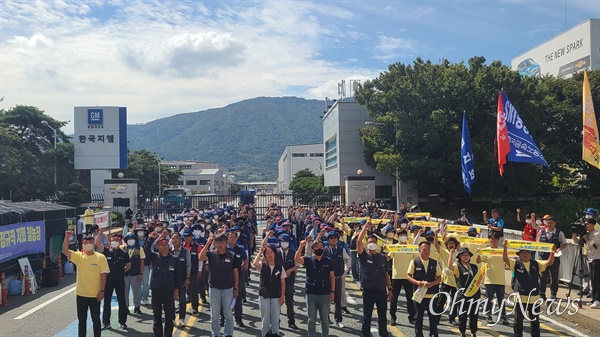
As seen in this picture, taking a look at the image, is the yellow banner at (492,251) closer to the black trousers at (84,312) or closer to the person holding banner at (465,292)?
the person holding banner at (465,292)

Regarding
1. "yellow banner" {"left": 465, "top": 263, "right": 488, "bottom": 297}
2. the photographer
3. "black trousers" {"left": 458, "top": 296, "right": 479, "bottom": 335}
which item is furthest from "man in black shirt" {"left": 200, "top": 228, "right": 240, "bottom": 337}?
the photographer

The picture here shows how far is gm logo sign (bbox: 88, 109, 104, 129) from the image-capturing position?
53688 mm

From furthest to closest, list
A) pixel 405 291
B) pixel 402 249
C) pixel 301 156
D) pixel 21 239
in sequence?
pixel 301 156 < pixel 21 239 < pixel 405 291 < pixel 402 249

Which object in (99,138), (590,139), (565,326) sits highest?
(99,138)

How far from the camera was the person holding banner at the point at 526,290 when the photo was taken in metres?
9.34

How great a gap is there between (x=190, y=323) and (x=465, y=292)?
5345 millimetres

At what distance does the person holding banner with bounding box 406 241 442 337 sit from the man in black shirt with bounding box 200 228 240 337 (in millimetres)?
3078

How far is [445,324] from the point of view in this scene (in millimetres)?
11102

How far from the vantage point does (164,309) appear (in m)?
9.59

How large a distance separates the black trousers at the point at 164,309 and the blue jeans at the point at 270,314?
1.56 metres

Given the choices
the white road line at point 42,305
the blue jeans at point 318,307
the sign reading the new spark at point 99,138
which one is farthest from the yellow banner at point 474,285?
the sign reading the new spark at point 99,138

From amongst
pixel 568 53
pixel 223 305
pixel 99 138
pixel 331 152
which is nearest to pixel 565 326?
pixel 223 305

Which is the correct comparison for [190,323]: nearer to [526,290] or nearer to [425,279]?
[425,279]

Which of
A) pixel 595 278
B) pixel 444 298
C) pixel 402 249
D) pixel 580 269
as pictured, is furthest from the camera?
pixel 580 269
